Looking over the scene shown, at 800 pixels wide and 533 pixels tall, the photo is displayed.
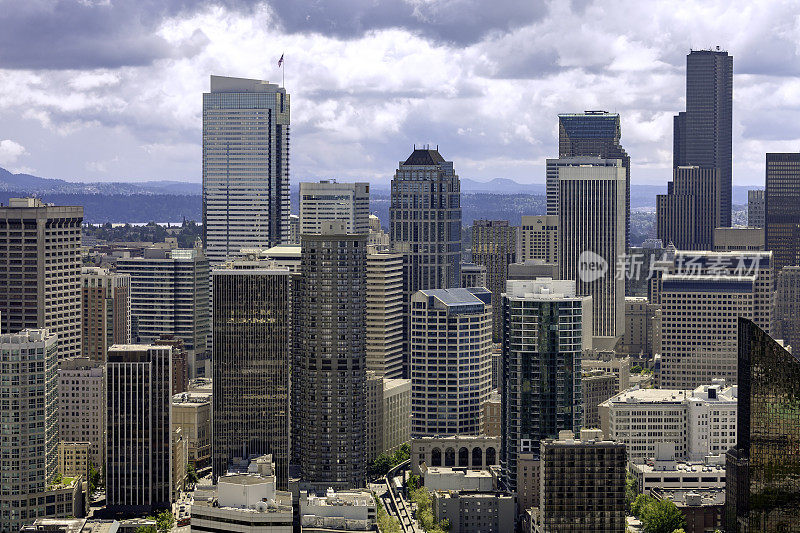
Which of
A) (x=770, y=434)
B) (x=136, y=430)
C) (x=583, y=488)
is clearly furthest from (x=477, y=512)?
(x=770, y=434)

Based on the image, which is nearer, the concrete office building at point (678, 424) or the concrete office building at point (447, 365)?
the concrete office building at point (678, 424)

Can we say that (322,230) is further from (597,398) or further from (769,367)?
(769,367)

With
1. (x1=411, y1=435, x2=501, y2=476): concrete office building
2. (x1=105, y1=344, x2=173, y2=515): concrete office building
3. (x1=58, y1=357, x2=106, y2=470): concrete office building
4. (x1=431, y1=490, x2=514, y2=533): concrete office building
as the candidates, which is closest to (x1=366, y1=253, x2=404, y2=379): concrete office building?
(x1=411, y1=435, x2=501, y2=476): concrete office building

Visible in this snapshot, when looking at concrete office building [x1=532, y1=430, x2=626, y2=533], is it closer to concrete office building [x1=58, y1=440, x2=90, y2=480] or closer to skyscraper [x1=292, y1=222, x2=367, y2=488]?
skyscraper [x1=292, y1=222, x2=367, y2=488]

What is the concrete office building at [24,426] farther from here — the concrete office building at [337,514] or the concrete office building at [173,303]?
the concrete office building at [173,303]

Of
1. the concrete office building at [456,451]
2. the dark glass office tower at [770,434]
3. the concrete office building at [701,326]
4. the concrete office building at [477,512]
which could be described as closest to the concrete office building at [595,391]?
the concrete office building at [456,451]

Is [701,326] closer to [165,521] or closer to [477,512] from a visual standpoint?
[477,512]
